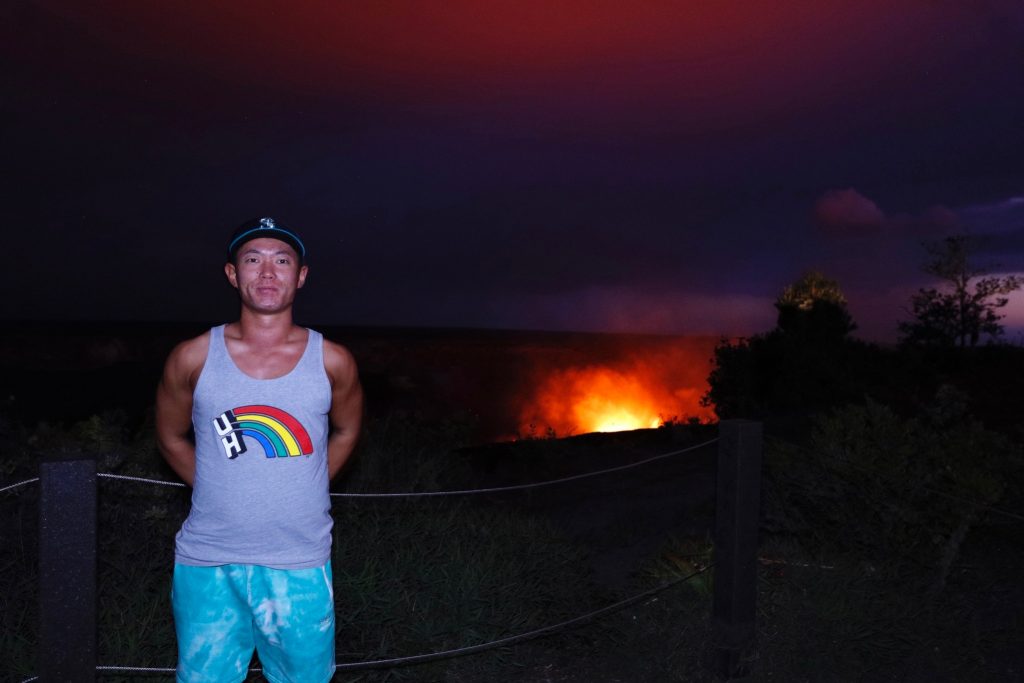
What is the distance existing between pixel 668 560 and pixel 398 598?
7.64 ft

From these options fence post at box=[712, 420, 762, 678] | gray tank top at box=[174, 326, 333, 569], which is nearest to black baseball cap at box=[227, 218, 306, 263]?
gray tank top at box=[174, 326, 333, 569]

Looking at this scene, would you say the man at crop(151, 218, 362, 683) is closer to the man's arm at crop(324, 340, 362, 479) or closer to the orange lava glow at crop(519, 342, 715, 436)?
the man's arm at crop(324, 340, 362, 479)

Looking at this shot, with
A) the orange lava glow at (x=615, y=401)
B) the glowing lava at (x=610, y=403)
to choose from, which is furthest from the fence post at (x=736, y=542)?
the glowing lava at (x=610, y=403)

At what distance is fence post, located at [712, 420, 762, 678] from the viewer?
4000 millimetres

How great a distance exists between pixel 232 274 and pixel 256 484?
682mm

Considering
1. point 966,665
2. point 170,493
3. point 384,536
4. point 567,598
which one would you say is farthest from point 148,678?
point 966,665

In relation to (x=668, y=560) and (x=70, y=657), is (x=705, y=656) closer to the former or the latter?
(x=668, y=560)

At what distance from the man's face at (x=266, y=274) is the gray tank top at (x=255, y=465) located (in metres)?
0.15

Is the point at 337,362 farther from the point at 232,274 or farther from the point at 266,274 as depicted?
the point at 232,274

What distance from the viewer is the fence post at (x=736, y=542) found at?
4.00m

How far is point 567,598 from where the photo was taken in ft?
17.6

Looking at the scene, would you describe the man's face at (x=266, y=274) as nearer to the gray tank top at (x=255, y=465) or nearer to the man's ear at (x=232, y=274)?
the man's ear at (x=232, y=274)

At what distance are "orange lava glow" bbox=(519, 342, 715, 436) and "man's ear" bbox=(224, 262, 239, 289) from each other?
25718mm

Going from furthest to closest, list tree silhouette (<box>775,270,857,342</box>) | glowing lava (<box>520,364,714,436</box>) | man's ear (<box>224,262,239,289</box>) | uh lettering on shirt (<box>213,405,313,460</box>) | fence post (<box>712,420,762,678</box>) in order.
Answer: glowing lava (<box>520,364,714,436</box>), tree silhouette (<box>775,270,857,342</box>), fence post (<box>712,420,762,678</box>), man's ear (<box>224,262,239,289</box>), uh lettering on shirt (<box>213,405,313,460</box>)
